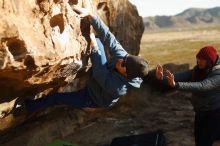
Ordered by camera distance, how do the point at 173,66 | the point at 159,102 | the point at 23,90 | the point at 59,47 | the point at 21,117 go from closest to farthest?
1. the point at 59,47
2. the point at 23,90
3. the point at 21,117
4. the point at 159,102
5. the point at 173,66

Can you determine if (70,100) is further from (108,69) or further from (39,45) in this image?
(39,45)

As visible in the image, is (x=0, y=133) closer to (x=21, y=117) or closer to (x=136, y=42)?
(x=21, y=117)

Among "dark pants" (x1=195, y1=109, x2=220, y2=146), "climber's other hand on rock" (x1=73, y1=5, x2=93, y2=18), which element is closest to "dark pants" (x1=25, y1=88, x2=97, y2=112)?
"climber's other hand on rock" (x1=73, y1=5, x2=93, y2=18)

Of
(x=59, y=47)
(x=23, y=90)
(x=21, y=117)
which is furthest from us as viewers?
(x=21, y=117)

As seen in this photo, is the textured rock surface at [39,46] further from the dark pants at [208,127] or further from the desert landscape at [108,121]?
the dark pants at [208,127]

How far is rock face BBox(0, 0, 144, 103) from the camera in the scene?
19.3 ft

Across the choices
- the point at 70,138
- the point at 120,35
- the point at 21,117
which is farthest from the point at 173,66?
the point at 21,117

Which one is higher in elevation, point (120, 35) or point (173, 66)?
point (120, 35)

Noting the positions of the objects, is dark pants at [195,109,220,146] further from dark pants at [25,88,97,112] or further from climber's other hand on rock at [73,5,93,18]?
climber's other hand on rock at [73,5,93,18]

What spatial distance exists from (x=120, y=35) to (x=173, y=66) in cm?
697

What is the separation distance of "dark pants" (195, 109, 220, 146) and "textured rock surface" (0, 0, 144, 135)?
7.69 feet

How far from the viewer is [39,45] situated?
6410mm

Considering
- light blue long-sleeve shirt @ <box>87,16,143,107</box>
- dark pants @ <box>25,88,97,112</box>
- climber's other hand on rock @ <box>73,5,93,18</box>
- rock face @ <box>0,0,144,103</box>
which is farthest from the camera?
dark pants @ <box>25,88,97,112</box>

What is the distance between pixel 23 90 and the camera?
752 centimetres
